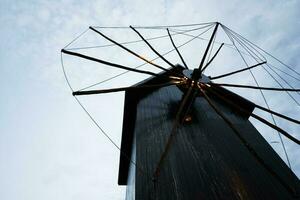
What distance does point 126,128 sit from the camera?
13719mm

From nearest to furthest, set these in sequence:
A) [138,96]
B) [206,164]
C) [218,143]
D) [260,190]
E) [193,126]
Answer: [260,190]
[206,164]
[218,143]
[193,126]
[138,96]

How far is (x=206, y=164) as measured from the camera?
29.5 feet

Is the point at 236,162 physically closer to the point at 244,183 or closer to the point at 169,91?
the point at 244,183

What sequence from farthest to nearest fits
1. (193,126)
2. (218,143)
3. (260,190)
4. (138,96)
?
(138,96)
(193,126)
(218,143)
(260,190)

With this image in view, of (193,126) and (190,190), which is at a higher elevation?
(193,126)

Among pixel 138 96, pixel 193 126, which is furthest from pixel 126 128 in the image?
pixel 193 126

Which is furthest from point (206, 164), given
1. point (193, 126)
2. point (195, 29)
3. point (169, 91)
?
point (195, 29)

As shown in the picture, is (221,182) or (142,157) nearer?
(221,182)

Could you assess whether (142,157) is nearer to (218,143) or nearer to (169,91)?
(218,143)

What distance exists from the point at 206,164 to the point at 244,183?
139cm

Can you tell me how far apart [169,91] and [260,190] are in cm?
679

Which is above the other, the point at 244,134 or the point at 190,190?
the point at 244,134

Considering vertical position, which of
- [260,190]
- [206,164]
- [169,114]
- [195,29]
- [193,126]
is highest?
[195,29]

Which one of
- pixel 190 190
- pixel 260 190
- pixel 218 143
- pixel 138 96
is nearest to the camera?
pixel 190 190
